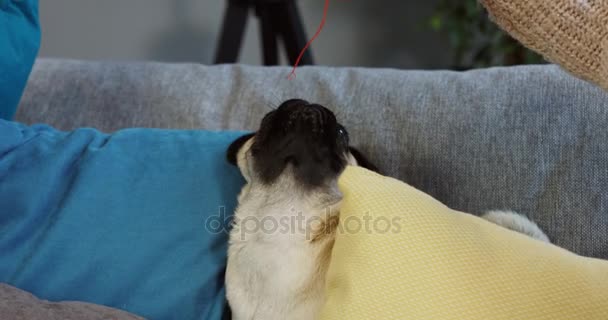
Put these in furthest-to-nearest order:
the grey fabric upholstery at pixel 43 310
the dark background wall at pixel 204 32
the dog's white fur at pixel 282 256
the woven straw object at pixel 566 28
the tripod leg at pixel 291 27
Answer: the dark background wall at pixel 204 32
the tripod leg at pixel 291 27
the dog's white fur at pixel 282 256
the grey fabric upholstery at pixel 43 310
the woven straw object at pixel 566 28

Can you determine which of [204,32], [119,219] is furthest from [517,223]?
[204,32]

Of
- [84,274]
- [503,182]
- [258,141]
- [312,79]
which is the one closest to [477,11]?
[312,79]

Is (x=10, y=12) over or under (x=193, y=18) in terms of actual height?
over

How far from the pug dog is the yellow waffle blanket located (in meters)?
0.12

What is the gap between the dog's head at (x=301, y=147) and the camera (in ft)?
3.15

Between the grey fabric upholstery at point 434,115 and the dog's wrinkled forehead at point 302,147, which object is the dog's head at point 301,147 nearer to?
the dog's wrinkled forehead at point 302,147

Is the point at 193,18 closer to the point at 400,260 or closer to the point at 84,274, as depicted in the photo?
the point at 84,274

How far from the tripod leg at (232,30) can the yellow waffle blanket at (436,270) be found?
1.34 m

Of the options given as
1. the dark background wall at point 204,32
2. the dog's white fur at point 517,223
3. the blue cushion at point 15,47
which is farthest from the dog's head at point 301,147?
the dark background wall at point 204,32

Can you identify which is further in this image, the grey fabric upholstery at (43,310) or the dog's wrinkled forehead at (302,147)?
the dog's wrinkled forehead at (302,147)

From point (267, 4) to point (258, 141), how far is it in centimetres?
111

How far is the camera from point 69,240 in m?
1.00

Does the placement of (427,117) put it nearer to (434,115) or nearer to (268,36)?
(434,115)

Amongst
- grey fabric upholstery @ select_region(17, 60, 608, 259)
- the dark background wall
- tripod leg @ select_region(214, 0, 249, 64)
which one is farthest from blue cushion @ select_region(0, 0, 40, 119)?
the dark background wall
